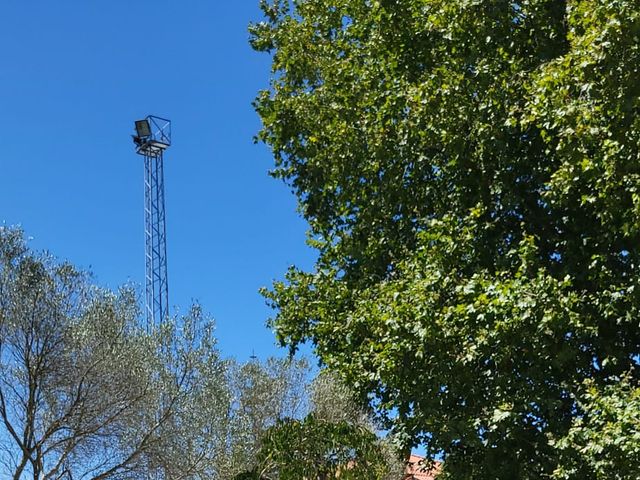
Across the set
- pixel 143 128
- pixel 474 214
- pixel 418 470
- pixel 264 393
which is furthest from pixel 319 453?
pixel 143 128

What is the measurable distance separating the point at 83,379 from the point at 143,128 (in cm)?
1172

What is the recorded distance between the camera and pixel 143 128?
88.1ft

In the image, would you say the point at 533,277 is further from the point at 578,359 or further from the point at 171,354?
the point at 171,354

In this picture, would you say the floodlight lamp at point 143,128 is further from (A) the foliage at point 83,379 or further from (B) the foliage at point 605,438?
(B) the foliage at point 605,438

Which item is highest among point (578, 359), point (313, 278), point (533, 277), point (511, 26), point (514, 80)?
point (511, 26)

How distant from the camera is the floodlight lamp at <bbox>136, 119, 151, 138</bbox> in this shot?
87.7ft

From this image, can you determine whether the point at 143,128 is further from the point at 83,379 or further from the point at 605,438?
the point at 605,438

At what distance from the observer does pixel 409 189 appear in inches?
502

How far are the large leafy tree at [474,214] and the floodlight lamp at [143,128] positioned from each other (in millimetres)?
13115

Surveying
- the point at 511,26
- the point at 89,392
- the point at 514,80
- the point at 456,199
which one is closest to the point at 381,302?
the point at 456,199

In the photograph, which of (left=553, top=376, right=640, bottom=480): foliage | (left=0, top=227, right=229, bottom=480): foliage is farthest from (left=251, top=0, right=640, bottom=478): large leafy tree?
(left=0, top=227, right=229, bottom=480): foliage

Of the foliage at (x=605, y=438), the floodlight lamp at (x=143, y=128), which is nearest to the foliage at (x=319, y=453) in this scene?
the foliage at (x=605, y=438)

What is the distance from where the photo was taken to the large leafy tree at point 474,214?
984 cm

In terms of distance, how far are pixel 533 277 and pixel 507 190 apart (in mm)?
1677
